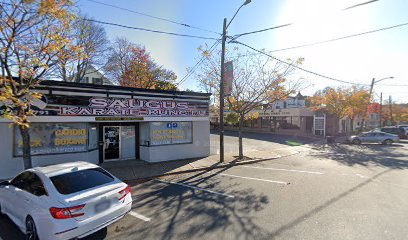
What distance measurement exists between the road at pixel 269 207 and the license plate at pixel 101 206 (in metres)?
0.68

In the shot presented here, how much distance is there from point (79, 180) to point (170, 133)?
8239 mm

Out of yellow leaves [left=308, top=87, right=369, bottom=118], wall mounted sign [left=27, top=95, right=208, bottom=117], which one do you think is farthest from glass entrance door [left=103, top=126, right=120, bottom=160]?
yellow leaves [left=308, top=87, right=369, bottom=118]

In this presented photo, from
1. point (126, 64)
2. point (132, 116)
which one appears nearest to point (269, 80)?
point (132, 116)

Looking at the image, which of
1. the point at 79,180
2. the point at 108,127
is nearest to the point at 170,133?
the point at 108,127

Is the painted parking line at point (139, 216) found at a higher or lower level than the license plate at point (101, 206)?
lower

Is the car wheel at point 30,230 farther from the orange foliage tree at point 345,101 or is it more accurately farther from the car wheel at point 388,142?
the orange foliage tree at point 345,101

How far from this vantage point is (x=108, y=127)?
12133 mm

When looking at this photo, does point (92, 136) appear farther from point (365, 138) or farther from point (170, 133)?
point (365, 138)

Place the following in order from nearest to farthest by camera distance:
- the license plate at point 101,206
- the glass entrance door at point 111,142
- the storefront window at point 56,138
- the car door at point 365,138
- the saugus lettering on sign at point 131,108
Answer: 1. the license plate at point 101,206
2. the storefront window at point 56,138
3. the saugus lettering on sign at point 131,108
4. the glass entrance door at point 111,142
5. the car door at point 365,138

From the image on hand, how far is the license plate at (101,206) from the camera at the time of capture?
172 inches

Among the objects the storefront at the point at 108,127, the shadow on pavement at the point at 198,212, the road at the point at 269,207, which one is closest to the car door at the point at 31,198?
the road at the point at 269,207

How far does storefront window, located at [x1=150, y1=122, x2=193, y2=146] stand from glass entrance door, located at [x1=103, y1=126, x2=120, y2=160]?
6.43ft

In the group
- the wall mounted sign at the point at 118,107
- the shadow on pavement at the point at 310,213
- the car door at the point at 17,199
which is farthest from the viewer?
the wall mounted sign at the point at 118,107

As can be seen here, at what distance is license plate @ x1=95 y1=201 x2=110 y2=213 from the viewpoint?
14.4 ft
